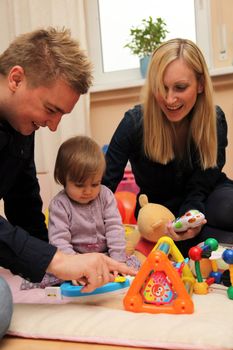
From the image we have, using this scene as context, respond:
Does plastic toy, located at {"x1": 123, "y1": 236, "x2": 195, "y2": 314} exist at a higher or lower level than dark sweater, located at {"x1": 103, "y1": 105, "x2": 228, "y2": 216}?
lower

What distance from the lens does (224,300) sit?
997mm

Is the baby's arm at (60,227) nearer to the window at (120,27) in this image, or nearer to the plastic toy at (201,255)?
the plastic toy at (201,255)

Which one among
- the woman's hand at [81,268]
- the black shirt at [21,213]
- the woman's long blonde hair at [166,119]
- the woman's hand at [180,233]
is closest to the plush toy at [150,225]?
the woman's hand at [180,233]

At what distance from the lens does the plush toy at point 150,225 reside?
52.9 inches

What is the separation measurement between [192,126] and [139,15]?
1149 millimetres

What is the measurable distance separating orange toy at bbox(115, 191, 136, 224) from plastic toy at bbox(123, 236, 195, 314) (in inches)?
35.8

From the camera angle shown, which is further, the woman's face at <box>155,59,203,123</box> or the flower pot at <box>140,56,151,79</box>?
the flower pot at <box>140,56,151,79</box>

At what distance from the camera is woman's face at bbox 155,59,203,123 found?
1356mm

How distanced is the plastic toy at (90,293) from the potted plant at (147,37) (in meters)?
1.46

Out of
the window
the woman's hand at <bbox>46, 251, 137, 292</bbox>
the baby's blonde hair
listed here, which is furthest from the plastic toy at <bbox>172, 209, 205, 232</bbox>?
the window

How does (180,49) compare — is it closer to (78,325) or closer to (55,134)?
(78,325)

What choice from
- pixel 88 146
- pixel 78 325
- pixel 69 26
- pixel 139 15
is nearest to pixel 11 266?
pixel 78 325

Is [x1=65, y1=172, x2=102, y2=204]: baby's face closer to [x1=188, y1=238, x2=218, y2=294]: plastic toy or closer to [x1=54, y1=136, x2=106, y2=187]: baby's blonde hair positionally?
[x1=54, y1=136, x2=106, y2=187]: baby's blonde hair

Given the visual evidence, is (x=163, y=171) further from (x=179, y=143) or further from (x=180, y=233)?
(x=180, y=233)
